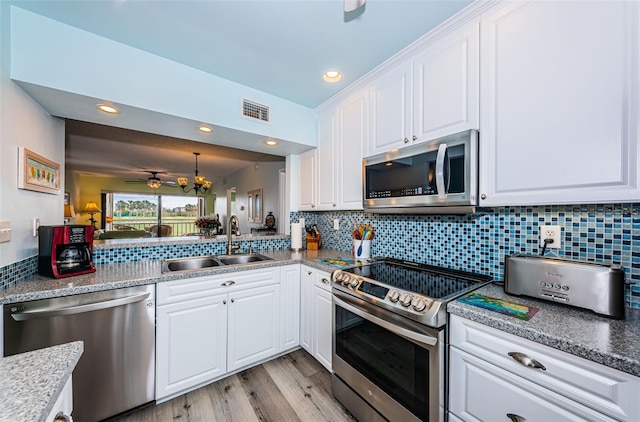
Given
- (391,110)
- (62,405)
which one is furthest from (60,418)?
(391,110)

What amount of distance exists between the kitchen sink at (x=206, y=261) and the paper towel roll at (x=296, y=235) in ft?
1.42

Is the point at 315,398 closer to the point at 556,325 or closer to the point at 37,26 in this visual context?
the point at 556,325

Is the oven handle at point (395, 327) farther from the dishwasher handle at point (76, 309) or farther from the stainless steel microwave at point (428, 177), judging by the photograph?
the dishwasher handle at point (76, 309)

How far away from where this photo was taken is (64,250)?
163 centimetres

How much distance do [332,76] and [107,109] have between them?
1653 mm

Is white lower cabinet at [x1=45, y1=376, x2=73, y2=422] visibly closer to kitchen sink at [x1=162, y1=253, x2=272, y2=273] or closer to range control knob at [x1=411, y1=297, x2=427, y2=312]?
range control knob at [x1=411, y1=297, x2=427, y2=312]

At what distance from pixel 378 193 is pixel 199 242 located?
1.71 metres

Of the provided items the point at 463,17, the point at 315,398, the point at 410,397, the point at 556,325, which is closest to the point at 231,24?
the point at 463,17

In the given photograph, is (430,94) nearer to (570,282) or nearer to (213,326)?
(570,282)

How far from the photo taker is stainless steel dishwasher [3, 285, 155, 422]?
4.29ft

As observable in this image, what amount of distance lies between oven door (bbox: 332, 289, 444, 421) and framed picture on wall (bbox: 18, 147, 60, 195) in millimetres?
2018

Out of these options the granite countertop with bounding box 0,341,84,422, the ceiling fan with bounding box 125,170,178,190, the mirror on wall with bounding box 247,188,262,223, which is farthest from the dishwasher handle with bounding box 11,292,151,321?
the ceiling fan with bounding box 125,170,178,190

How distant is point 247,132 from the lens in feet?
7.23

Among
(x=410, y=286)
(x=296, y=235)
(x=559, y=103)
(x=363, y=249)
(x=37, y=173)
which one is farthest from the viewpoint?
(x=296, y=235)
